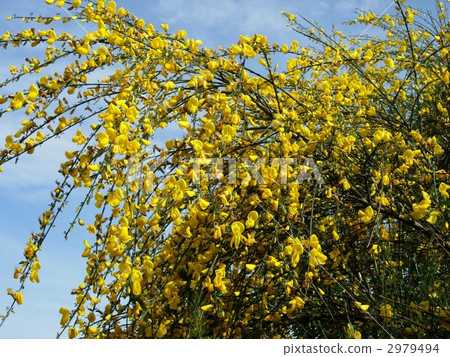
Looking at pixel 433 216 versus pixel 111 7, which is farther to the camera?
pixel 111 7

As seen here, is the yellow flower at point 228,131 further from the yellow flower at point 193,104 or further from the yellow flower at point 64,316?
the yellow flower at point 64,316

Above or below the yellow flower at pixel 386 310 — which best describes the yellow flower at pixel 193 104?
above

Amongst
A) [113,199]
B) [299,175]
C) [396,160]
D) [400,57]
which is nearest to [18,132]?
[113,199]

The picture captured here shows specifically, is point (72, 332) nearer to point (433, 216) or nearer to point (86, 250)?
point (86, 250)

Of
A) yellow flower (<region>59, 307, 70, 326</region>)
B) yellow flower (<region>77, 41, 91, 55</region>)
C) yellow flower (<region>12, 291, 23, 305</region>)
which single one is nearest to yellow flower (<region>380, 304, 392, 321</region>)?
yellow flower (<region>59, 307, 70, 326</region>)

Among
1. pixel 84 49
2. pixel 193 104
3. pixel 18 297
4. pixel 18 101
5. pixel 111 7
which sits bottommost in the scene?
pixel 18 297

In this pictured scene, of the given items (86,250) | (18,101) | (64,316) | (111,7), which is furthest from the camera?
(111,7)

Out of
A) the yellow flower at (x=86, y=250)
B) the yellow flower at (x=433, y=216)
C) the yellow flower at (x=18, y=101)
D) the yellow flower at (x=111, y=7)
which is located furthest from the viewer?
the yellow flower at (x=111, y=7)

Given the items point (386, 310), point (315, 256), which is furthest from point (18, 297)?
point (386, 310)

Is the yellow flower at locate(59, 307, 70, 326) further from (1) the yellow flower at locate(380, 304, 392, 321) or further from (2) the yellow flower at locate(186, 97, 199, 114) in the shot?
(1) the yellow flower at locate(380, 304, 392, 321)

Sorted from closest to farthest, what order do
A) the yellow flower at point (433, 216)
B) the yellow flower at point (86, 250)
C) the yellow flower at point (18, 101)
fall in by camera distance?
the yellow flower at point (433, 216) < the yellow flower at point (86, 250) < the yellow flower at point (18, 101)

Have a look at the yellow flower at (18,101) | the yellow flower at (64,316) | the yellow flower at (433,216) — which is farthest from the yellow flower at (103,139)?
the yellow flower at (433,216)

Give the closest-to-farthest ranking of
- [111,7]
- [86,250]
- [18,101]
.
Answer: [86,250], [18,101], [111,7]

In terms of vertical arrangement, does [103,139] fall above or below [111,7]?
below
